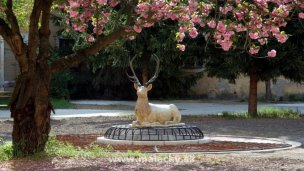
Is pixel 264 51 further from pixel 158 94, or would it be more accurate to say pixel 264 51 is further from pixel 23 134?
pixel 158 94

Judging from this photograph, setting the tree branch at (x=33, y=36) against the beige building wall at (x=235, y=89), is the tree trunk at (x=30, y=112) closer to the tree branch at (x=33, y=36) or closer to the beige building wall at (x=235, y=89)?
the tree branch at (x=33, y=36)

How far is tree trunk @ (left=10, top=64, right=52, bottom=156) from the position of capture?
10289 millimetres

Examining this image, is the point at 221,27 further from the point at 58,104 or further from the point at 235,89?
the point at 235,89

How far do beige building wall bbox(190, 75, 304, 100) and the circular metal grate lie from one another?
22.9 meters

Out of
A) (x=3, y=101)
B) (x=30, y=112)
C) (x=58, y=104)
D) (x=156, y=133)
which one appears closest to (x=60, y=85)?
(x=58, y=104)

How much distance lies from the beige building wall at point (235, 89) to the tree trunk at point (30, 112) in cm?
2670

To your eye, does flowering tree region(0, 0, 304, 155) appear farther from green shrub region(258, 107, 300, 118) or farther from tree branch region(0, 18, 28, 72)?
green shrub region(258, 107, 300, 118)

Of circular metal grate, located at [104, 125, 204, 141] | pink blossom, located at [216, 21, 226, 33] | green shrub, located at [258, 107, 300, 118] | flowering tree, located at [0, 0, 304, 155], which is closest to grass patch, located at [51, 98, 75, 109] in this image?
green shrub, located at [258, 107, 300, 118]

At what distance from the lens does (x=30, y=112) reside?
10320 millimetres

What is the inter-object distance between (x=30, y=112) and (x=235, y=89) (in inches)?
1105

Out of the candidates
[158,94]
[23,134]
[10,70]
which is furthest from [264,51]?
[10,70]

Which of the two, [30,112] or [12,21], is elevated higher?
[12,21]

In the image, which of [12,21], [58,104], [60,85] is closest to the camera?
[12,21]

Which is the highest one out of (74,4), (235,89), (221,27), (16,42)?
(74,4)
